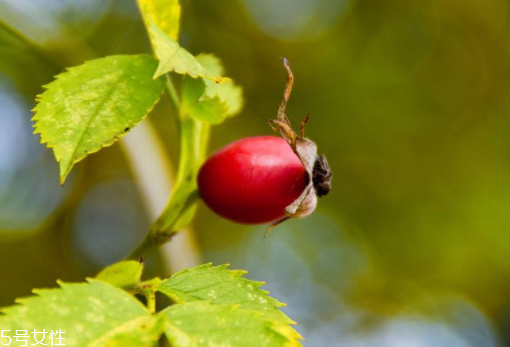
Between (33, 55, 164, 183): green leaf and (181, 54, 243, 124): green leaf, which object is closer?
(33, 55, 164, 183): green leaf

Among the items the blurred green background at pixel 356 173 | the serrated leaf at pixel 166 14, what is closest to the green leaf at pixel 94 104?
the serrated leaf at pixel 166 14

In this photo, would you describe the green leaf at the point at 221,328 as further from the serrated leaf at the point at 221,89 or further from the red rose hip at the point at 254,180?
the serrated leaf at the point at 221,89

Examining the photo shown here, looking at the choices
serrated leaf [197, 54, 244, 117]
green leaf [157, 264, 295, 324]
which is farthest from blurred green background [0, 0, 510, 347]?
green leaf [157, 264, 295, 324]

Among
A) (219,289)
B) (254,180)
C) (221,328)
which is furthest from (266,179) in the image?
(221,328)

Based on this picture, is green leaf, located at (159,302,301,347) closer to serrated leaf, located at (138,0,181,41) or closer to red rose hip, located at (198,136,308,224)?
red rose hip, located at (198,136,308,224)

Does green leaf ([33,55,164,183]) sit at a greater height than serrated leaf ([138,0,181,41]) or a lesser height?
lesser

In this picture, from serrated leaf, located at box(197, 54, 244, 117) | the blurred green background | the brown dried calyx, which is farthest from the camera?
the blurred green background
